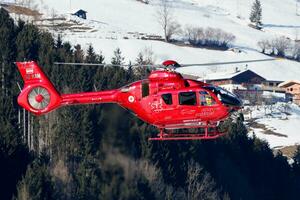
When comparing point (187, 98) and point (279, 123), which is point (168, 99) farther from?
point (279, 123)

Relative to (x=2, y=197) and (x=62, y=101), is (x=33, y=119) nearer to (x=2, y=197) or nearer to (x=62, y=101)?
(x=2, y=197)

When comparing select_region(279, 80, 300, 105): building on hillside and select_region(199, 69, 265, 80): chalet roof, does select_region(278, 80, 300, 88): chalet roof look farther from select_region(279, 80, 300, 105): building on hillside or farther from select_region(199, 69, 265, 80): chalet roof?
select_region(199, 69, 265, 80): chalet roof

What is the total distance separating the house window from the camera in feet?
130

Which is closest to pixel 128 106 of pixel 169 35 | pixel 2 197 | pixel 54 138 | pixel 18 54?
pixel 2 197

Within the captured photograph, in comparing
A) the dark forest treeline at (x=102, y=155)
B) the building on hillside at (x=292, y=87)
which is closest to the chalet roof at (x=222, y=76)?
the building on hillside at (x=292, y=87)

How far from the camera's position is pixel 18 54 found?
86.6 metres

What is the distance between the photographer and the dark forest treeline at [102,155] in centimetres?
5522

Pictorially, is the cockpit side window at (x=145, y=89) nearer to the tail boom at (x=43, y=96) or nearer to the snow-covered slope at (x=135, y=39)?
the tail boom at (x=43, y=96)

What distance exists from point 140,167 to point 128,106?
79.9ft

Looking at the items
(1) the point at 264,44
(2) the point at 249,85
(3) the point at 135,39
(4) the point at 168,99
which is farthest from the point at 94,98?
(1) the point at 264,44

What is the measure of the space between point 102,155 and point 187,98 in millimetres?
15977

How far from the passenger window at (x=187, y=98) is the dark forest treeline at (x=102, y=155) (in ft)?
33.0

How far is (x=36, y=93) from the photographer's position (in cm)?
4284

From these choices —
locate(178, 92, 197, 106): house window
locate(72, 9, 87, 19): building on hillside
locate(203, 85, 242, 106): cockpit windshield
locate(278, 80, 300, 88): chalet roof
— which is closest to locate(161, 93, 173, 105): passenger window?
locate(178, 92, 197, 106): house window
